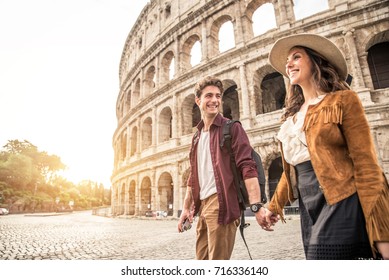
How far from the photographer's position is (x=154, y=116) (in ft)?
49.6

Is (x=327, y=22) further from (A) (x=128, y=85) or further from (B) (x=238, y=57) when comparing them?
(A) (x=128, y=85)

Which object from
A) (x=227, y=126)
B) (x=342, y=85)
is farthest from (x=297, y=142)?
(x=227, y=126)

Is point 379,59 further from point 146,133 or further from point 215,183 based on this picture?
point 146,133

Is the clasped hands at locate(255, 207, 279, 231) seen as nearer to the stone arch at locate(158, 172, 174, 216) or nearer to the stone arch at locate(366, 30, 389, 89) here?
the stone arch at locate(366, 30, 389, 89)

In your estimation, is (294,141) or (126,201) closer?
(294,141)

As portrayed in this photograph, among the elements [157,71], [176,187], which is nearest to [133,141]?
[157,71]

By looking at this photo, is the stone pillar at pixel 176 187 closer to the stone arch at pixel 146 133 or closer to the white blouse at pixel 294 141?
the stone arch at pixel 146 133

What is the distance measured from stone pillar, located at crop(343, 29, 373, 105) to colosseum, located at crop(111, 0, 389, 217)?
3 centimetres

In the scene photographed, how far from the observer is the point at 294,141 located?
4.75 feet

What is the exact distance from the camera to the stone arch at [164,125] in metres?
14.7

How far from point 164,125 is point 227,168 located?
13386mm

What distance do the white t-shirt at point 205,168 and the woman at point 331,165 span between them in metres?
0.47

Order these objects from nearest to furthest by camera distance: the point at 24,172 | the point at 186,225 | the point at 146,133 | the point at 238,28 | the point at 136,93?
the point at 186,225 < the point at 24,172 < the point at 238,28 < the point at 146,133 < the point at 136,93
